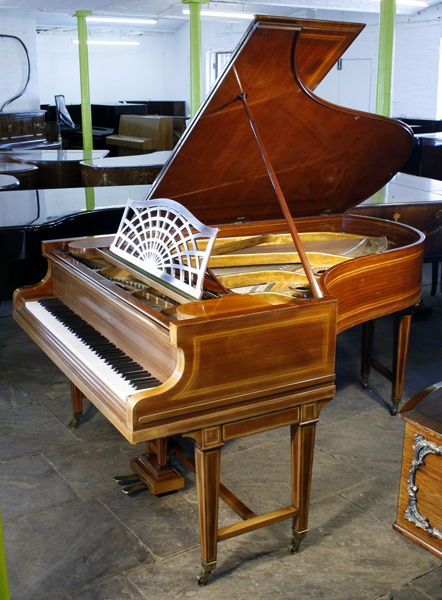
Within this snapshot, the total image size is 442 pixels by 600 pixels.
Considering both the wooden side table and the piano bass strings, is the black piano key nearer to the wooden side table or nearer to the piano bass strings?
the piano bass strings

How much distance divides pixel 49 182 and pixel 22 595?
477cm

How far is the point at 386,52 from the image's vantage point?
674 cm

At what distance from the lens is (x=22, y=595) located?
205cm

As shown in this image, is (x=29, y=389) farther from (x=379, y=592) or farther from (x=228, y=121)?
(x=379, y=592)

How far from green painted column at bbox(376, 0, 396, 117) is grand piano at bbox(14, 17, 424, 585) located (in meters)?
3.73

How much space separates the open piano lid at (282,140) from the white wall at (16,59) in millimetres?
8254

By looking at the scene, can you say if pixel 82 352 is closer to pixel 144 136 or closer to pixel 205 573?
pixel 205 573

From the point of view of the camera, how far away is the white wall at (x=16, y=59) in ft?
33.1

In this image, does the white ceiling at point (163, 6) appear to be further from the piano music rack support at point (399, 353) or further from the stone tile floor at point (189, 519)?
the stone tile floor at point (189, 519)

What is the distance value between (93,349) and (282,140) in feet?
4.87

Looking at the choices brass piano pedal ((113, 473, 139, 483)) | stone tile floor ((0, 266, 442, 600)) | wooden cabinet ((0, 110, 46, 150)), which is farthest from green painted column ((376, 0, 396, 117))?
brass piano pedal ((113, 473, 139, 483))

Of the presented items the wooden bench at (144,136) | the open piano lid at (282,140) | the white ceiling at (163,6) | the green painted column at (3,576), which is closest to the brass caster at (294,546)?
the green painted column at (3,576)

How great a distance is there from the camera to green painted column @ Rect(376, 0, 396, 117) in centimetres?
669

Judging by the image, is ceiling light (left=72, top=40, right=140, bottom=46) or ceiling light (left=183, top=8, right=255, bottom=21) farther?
ceiling light (left=72, top=40, right=140, bottom=46)
